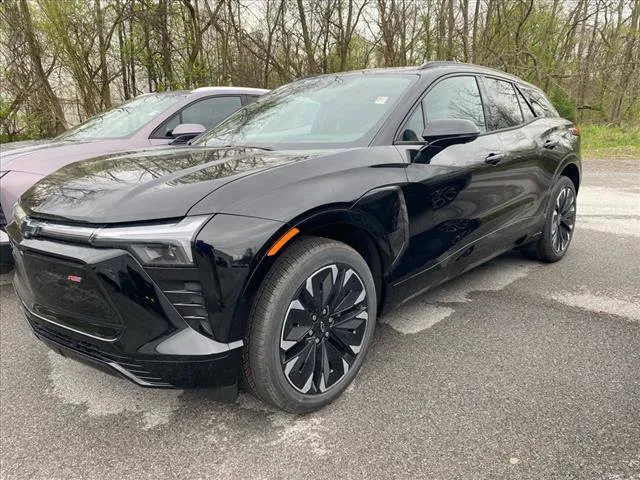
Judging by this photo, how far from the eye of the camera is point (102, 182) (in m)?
2.11

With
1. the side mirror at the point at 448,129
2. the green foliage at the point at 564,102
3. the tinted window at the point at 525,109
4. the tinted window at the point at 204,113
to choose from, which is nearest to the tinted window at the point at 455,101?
the side mirror at the point at 448,129

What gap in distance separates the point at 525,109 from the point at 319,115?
6.39ft

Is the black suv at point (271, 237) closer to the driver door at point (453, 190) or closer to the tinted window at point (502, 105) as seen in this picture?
the driver door at point (453, 190)

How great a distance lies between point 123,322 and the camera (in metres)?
1.84

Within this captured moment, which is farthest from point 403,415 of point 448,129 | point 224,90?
point 224,90

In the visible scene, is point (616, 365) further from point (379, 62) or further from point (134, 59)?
point (379, 62)

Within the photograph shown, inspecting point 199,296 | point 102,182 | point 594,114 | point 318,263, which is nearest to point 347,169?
point 318,263

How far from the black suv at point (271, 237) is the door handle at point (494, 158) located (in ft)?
0.07

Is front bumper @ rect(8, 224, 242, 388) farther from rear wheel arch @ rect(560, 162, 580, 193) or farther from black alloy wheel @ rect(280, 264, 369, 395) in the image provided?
rear wheel arch @ rect(560, 162, 580, 193)

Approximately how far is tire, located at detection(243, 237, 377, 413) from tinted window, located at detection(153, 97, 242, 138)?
3.43m

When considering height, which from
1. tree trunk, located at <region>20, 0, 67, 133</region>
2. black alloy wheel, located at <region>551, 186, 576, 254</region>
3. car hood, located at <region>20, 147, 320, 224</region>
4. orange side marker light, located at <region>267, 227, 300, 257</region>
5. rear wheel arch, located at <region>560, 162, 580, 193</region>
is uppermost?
tree trunk, located at <region>20, 0, 67, 133</region>

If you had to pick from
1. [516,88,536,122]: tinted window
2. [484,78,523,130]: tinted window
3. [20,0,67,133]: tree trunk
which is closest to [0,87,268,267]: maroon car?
[484,78,523,130]: tinted window

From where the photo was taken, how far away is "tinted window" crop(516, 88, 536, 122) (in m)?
3.88

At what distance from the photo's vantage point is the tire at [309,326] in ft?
6.49
